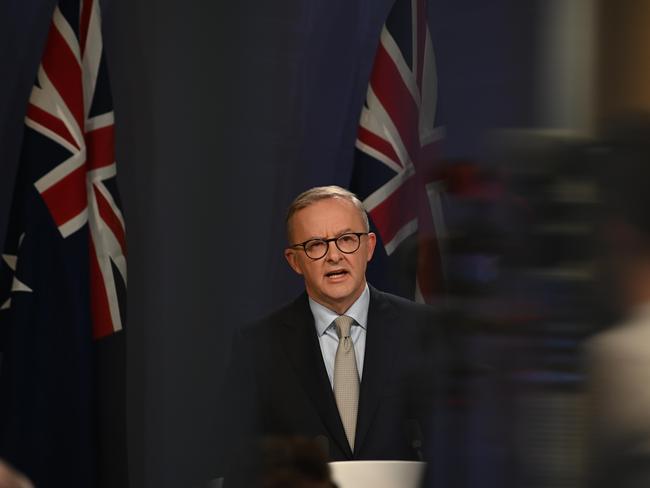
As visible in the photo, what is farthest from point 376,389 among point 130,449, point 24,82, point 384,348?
point 24,82

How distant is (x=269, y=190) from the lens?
303 cm

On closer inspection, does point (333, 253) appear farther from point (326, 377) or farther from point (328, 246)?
point (326, 377)

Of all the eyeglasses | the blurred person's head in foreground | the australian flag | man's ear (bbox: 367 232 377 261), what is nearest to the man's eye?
the eyeglasses

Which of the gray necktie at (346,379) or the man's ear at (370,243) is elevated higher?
the man's ear at (370,243)

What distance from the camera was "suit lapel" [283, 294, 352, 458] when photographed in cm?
219

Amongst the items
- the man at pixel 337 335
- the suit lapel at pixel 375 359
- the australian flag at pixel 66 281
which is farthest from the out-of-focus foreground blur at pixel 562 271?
the australian flag at pixel 66 281

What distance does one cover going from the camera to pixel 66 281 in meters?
3.15

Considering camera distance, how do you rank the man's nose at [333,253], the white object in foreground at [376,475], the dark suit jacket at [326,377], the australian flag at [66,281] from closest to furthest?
the white object in foreground at [376,475] < the dark suit jacket at [326,377] < the man's nose at [333,253] < the australian flag at [66,281]

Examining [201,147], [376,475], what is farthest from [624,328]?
[201,147]

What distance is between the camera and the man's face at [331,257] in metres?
2.35

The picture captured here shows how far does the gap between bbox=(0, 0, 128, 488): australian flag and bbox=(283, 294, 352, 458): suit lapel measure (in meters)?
0.97

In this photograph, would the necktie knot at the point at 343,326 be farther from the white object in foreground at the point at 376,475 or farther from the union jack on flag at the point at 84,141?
the union jack on flag at the point at 84,141

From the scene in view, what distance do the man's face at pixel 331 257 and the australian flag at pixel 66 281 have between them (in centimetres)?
98

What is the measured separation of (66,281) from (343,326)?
3.55 ft
